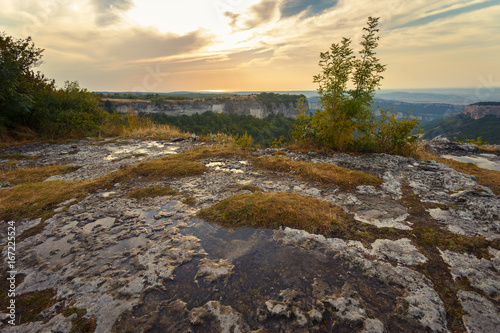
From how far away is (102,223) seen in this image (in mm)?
3869

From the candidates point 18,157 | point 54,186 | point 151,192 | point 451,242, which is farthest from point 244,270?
point 18,157

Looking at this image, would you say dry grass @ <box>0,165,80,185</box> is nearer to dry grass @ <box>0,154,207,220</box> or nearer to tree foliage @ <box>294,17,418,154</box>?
dry grass @ <box>0,154,207,220</box>

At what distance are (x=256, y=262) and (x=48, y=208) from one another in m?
4.83

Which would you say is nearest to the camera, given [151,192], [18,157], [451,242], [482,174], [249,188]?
[451,242]

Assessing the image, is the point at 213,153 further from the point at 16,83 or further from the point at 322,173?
the point at 16,83

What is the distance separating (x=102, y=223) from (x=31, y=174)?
4983mm

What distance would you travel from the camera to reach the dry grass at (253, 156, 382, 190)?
18.9ft

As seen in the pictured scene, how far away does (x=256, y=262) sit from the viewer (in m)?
2.88

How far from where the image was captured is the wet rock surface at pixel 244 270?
2092 millimetres

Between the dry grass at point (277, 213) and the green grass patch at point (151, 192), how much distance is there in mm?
1484

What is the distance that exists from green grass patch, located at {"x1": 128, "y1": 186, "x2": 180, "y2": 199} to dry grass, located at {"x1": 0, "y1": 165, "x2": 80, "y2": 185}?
3.63 m

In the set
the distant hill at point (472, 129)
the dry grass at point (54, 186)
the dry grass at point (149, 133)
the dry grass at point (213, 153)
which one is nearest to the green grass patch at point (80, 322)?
the dry grass at point (54, 186)

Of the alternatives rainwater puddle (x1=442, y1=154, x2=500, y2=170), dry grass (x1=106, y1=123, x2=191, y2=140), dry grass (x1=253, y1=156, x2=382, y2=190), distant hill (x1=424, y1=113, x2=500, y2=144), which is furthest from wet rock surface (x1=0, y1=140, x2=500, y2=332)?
distant hill (x1=424, y1=113, x2=500, y2=144)

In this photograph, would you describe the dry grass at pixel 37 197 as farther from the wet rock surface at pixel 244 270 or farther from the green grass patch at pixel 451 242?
the green grass patch at pixel 451 242
